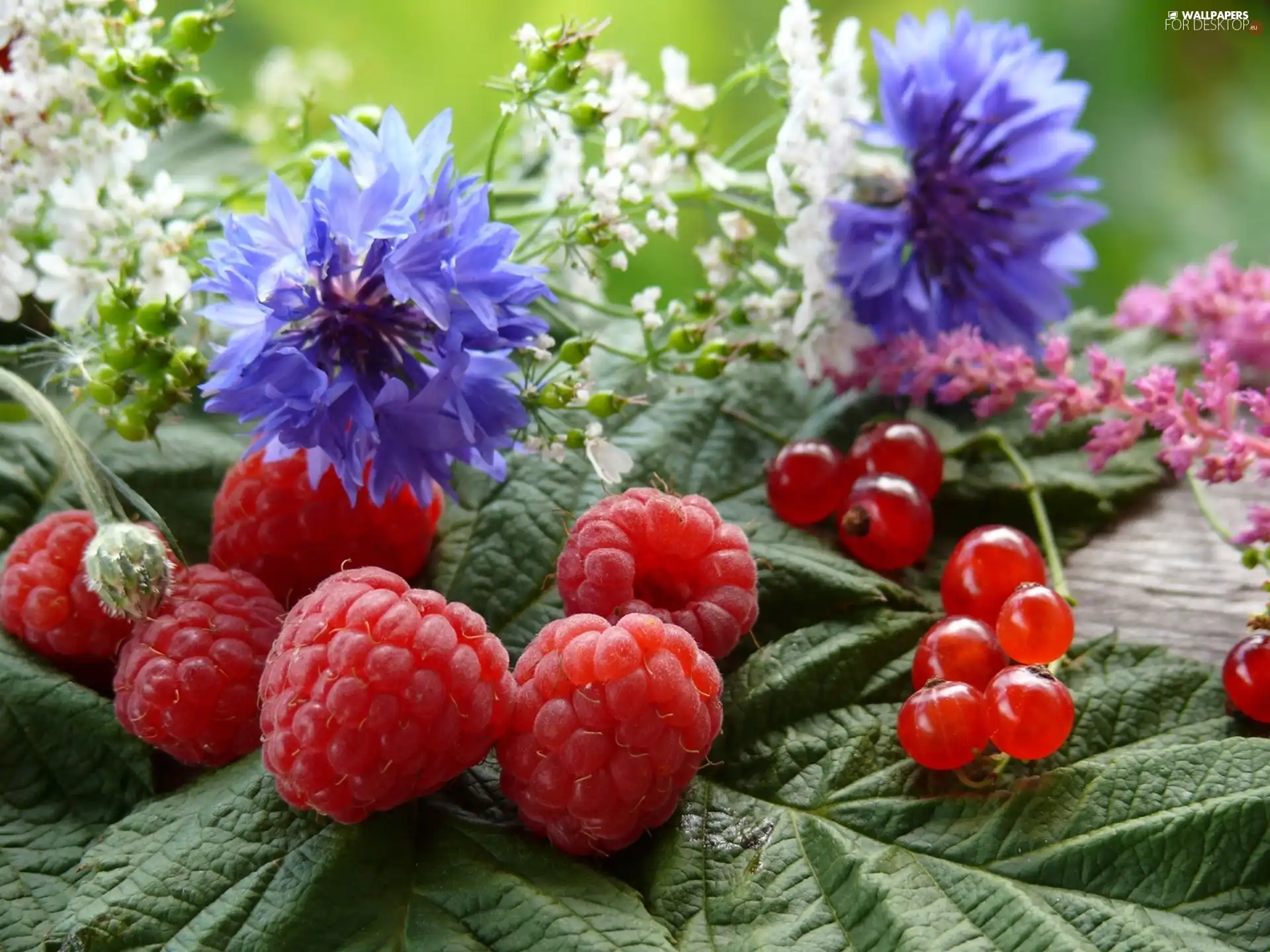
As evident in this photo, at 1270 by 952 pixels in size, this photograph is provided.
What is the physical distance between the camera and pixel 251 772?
0.77 metres

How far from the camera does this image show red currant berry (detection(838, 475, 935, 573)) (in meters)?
0.93

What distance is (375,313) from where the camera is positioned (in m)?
0.77

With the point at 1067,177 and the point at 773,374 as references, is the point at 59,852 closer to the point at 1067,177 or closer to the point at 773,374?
the point at 773,374

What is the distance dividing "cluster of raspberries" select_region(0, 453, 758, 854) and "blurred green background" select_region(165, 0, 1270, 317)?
1.12m

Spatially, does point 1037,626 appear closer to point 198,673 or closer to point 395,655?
point 395,655

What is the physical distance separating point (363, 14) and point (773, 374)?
1184 mm

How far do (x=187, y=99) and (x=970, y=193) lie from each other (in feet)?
2.16

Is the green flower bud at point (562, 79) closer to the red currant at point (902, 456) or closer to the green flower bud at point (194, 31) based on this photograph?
the green flower bud at point (194, 31)

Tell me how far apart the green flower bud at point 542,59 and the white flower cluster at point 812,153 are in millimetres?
203

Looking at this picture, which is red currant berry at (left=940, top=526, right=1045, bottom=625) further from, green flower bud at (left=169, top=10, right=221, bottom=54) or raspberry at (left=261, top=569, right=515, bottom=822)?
green flower bud at (left=169, top=10, right=221, bottom=54)

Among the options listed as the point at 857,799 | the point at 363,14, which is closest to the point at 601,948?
the point at 857,799

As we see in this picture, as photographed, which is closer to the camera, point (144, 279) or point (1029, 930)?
point (1029, 930)

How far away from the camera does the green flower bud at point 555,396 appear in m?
0.82

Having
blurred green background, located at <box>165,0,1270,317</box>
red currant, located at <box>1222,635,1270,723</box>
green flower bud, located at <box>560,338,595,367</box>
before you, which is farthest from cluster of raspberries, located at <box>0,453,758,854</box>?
blurred green background, located at <box>165,0,1270,317</box>
